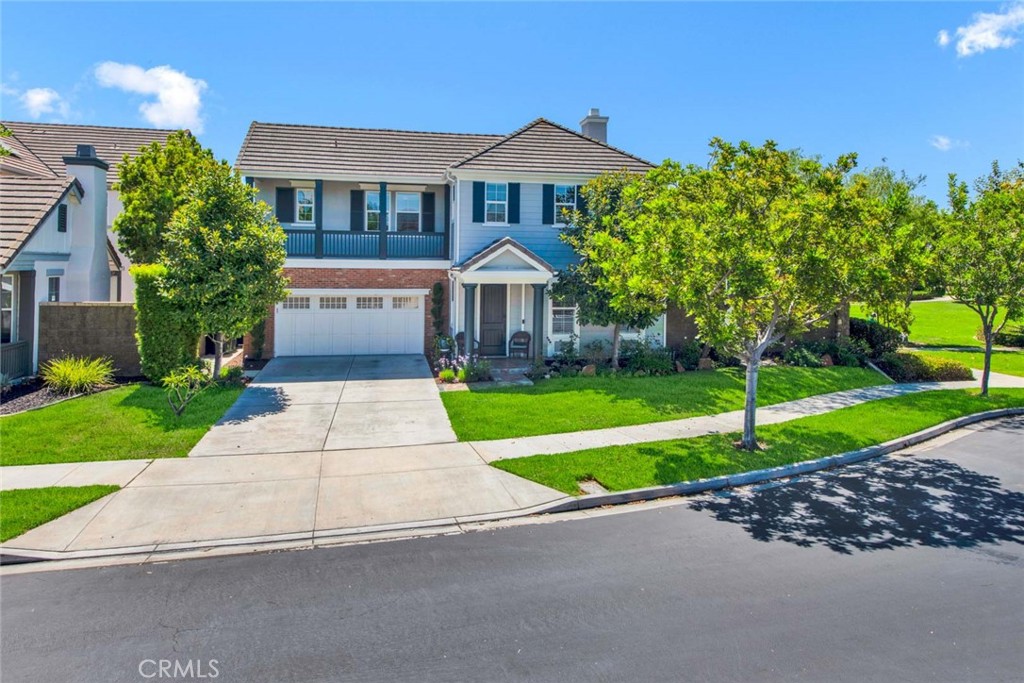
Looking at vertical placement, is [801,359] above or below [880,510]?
above

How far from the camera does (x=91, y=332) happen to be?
53.9ft

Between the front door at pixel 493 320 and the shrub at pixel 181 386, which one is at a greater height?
the front door at pixel 493 320

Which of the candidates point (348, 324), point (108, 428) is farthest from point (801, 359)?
point (108, 428)

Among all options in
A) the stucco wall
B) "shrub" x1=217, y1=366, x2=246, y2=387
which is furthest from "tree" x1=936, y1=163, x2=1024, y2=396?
the stucco wall

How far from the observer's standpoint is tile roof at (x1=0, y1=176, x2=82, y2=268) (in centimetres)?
1475

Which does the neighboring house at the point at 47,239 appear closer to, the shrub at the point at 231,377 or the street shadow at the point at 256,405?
the shrub at the point at 231,377

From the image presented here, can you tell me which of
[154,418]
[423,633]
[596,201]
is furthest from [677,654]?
[596,201]

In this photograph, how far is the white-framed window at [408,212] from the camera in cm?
2270

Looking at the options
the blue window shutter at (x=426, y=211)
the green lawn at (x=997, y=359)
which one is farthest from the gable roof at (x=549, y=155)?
the green lawn at (x=997, y=359)

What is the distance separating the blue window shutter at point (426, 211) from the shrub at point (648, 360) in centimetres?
791

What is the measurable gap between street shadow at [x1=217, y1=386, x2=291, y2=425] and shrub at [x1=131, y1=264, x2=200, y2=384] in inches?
72.5

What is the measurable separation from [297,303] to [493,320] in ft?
20.4

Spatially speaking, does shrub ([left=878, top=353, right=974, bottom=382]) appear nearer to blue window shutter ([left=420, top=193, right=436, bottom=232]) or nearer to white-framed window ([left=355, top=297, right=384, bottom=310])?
blue window shutter ([left=420, top=193, right=436, bottom=232])

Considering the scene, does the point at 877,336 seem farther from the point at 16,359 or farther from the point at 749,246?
the point at 16,359
